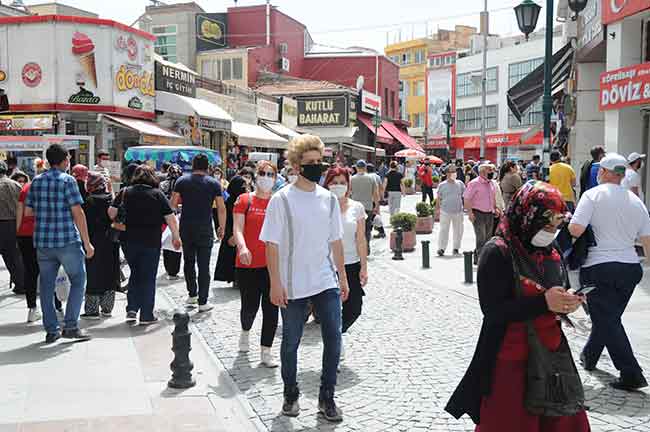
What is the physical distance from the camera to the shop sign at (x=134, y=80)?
2301cm

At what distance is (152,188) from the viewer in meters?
7.57

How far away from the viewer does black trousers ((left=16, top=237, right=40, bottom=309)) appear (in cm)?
770

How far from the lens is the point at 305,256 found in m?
4.62

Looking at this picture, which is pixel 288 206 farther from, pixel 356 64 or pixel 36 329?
pixel 356 64

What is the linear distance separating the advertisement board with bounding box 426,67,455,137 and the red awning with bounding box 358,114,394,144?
758 inches

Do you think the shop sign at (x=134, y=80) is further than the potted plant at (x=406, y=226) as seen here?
Yes

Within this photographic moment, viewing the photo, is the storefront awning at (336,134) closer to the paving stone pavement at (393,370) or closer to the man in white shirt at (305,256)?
the paving stone pavement at (393,370)

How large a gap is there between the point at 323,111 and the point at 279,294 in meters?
35.9

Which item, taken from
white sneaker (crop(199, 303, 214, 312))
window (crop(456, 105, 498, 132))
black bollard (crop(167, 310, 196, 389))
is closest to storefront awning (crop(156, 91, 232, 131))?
white sneaker (crop(199, 303, 214, 312))

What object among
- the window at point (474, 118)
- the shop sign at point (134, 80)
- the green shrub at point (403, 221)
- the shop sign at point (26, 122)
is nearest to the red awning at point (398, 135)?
the window at point (474, 118)

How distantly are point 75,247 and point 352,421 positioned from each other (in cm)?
346

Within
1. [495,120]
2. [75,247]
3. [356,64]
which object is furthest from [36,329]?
[495,120]

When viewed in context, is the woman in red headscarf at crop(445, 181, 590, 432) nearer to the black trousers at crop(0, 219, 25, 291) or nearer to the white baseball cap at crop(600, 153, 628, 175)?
the white baseball cap at crop(600, 153, 628, 175)

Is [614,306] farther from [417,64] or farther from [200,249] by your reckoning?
[417,64]
